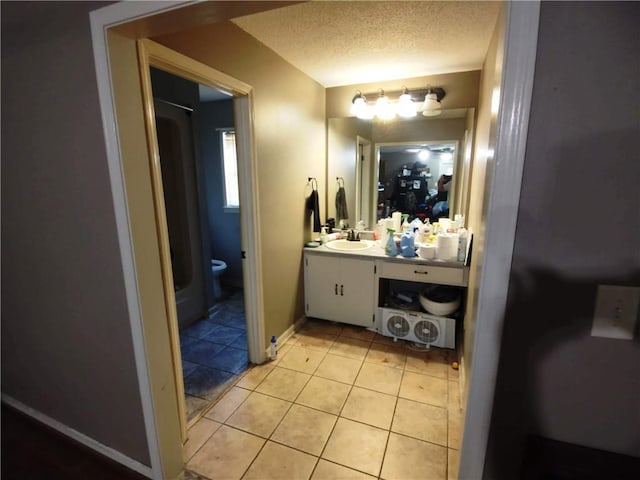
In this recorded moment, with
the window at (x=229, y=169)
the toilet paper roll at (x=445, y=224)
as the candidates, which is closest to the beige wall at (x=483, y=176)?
the toilet paper roll at (x=445, y=224)

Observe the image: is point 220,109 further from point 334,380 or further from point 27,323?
point 334,380

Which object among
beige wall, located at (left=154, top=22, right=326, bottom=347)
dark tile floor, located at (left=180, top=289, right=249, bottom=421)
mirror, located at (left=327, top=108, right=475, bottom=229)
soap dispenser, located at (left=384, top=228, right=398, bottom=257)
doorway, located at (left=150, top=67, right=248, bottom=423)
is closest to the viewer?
beige wall, located at (left=154, top=22, right=326, bottom=347)

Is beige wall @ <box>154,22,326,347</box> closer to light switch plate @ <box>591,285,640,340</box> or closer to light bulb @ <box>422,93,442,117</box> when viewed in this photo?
light bulb @ <box>422,93,442,117</box>

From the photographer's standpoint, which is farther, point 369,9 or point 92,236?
point 369,9

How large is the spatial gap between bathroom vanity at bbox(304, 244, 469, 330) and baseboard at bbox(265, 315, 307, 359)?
0.32ft

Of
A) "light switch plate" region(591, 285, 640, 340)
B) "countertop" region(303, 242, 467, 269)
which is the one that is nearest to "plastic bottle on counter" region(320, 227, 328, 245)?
"countertop" region(303, 242, 467, 269)

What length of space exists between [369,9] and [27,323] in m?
2.54

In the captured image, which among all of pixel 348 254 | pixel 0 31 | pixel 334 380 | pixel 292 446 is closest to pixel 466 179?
pixel 348 254

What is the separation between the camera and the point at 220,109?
3709 millimetres

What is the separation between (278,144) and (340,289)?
1381mm

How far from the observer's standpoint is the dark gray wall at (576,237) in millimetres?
603

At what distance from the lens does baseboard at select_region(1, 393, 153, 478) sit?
4.74 ft

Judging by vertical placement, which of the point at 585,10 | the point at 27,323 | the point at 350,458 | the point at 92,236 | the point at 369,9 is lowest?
the point at 350,458

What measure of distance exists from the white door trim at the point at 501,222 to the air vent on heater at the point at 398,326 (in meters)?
1.73
